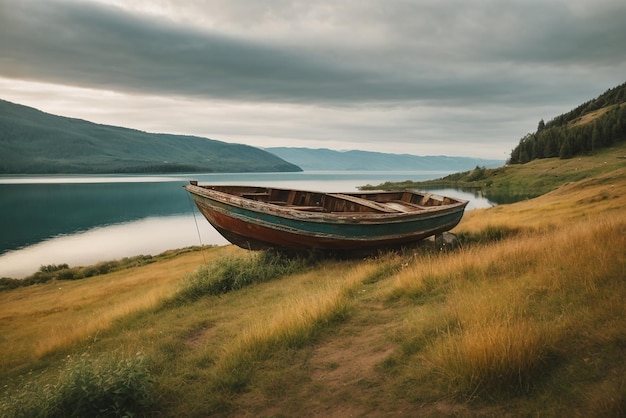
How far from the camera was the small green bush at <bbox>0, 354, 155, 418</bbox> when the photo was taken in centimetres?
485

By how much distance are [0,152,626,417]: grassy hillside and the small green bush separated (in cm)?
2

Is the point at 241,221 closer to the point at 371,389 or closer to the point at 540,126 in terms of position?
the point at 371,389

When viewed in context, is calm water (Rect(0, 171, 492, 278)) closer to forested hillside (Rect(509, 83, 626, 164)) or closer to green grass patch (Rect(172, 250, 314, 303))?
green grass patch (Rect(172, 250, 314, 303))

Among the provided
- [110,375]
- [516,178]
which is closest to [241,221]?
[110,375]

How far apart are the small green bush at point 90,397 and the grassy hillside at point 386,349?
0.07 ft

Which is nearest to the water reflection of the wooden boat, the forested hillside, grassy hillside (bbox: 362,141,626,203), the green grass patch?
the wooden boat

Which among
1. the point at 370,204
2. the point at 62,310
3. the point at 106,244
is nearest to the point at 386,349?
the point at 370,204

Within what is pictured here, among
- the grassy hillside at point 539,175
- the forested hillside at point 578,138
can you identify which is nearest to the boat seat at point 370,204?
the grassy hillside at point 539,175

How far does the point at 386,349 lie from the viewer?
19.0 feet

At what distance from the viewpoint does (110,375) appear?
5.12 m

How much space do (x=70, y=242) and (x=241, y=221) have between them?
153 ft

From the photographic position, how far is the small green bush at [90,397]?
15.9 feet

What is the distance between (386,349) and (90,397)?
3.78 metres

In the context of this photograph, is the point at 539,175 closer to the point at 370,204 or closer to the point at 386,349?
the point at 370,204
